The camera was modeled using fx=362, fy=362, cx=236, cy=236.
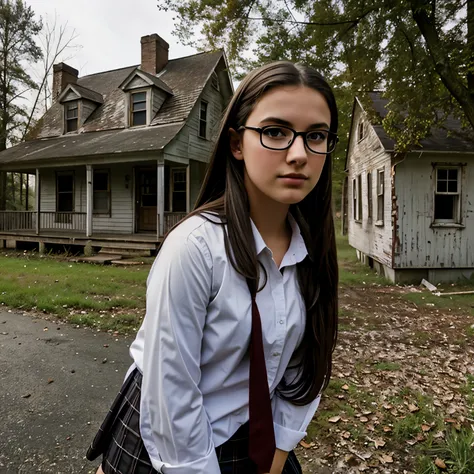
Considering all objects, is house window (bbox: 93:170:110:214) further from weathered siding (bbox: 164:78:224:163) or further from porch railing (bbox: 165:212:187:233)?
weathered siding (bbox: 164:78:224:163)

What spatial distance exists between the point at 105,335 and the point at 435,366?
4.31m

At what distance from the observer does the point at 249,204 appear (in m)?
1.19

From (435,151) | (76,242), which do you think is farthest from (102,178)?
(435,151)

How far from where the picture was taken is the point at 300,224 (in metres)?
1.40

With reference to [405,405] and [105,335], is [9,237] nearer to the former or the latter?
[105,335]

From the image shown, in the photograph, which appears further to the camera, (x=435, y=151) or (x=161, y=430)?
(x=435, y=151)

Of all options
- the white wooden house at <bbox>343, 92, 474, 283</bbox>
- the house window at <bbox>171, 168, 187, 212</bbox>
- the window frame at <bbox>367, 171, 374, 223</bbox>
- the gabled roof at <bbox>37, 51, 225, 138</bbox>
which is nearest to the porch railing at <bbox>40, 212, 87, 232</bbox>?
the house window at <bbox>171, 168, 187, 212</bbox>

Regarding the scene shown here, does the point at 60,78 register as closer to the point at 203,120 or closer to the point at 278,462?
the point at 203,120

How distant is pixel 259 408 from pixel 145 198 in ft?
46.4

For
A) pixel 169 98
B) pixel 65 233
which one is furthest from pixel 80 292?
pixel 169 98

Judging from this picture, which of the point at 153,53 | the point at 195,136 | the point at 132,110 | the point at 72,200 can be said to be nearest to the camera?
the point at 195,136

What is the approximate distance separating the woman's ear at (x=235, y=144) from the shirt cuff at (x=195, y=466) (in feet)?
2.89

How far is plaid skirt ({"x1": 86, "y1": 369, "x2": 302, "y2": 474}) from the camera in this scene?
1105 millimetres

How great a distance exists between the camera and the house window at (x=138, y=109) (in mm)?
14273
